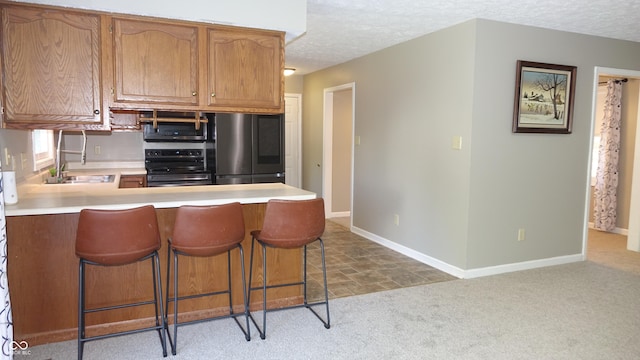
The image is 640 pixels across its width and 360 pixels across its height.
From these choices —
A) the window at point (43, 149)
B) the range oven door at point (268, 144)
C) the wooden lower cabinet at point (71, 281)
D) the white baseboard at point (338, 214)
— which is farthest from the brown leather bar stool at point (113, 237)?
the white baseboard at point (338, 214)

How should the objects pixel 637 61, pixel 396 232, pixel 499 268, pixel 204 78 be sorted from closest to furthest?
pixel 204 78, pixel 499 268, pixel 637 61, pixel 396 232

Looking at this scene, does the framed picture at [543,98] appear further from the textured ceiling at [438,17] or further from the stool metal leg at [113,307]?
the stool metal leg at [113,307]

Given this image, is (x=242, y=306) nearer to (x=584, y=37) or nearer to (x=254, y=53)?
(x=254, y=53)

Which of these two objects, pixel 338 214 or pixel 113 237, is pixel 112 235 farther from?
pixel 338 214

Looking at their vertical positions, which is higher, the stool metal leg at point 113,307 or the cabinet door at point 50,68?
the cabinet door at point 50,68

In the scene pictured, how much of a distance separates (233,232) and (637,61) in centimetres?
474

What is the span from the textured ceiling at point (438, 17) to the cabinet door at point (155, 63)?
1030 mm

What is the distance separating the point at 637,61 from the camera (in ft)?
15.5

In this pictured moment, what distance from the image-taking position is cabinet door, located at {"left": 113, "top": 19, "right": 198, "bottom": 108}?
118 inches

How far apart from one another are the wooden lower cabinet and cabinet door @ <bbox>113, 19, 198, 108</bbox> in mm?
840

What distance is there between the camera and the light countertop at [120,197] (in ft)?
8.47

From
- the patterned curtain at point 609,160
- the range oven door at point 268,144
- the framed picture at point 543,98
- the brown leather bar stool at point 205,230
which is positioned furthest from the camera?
the patterned curtain at point 609,160

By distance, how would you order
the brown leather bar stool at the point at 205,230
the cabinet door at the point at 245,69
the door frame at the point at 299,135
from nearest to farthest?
the brown leather bar stool at the point at 205,230 → the cabinet door at the point at 245,69 → the door frame at the point at 299,135

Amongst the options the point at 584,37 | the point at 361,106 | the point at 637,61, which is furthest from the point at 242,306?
the point at 637,61
